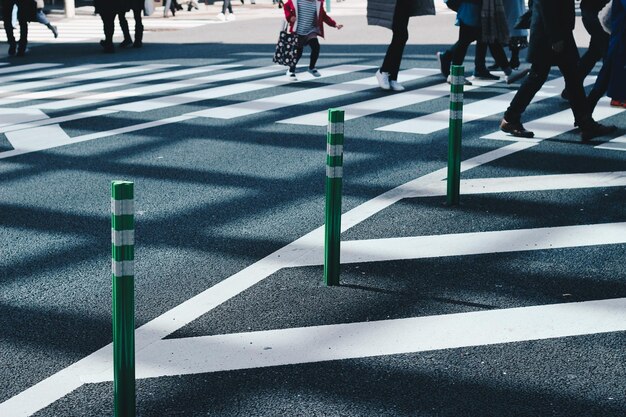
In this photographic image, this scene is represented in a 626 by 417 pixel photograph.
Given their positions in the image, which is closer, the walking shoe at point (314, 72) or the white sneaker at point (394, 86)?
the white sneaker at point (394, 86)

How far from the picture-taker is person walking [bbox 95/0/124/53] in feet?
61.4

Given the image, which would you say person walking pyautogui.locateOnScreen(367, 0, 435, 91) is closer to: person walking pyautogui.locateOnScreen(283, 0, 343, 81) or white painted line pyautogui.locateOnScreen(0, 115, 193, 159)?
person walking pyautogui.locateOnScreen(283, 0, 343, 81)

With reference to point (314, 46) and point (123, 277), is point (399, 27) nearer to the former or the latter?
point (314, 46)

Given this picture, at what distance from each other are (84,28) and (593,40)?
52.9 feet

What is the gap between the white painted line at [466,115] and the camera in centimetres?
1044

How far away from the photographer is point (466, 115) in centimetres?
1116

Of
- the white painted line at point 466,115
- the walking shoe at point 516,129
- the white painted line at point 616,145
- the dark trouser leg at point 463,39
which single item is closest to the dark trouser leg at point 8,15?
the dark trouser leg at point 463,39

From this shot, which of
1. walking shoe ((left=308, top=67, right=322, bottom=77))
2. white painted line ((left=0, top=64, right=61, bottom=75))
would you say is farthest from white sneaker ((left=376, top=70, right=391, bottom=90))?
white painted line ((left=0, top=64, right=61, bottom=75))

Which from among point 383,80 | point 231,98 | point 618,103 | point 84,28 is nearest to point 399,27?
point 383,80

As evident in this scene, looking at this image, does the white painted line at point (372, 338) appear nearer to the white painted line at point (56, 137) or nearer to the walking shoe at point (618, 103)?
the white painted line at point (56, 137)

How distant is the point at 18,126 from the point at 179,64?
6156 mm

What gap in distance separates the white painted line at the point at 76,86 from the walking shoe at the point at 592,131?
21.3 ft

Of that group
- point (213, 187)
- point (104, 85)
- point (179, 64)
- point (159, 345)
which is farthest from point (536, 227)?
point (179, 64)

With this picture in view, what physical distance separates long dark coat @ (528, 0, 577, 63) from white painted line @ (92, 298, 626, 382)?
4.13 m
